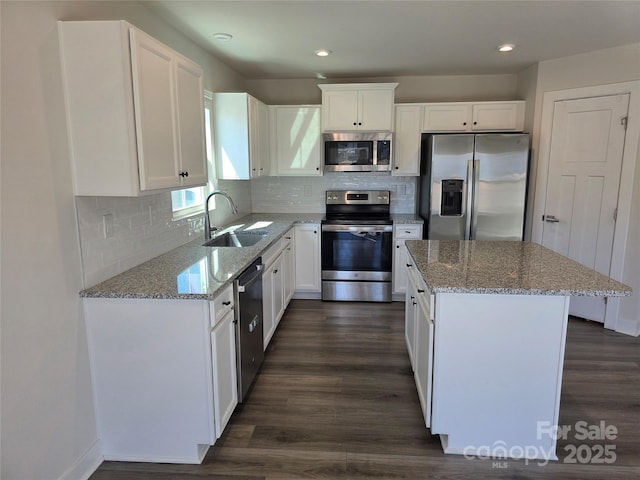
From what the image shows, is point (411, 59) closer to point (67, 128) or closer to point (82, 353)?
point (67, 128)

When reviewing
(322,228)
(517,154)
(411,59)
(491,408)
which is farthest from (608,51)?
A: (491,408)

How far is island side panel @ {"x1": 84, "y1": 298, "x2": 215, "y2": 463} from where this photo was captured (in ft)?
6.44

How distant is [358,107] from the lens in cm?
434

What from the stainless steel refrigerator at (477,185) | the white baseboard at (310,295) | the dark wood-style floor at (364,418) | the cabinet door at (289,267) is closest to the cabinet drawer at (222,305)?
the dark wood-style floor at (364,418)

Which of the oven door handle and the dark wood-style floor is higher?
the oven door handle

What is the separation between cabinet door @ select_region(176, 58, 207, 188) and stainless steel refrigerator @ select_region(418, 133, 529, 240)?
2.38m

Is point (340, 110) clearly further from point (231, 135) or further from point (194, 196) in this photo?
point (194, 196)

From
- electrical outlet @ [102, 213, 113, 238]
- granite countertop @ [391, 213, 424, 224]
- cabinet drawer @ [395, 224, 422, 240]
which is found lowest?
cabinet drawer @ [395, 224, 422, 240]

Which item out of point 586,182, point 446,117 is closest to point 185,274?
point 446,117

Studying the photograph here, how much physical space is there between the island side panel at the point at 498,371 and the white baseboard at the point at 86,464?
5.59 feet

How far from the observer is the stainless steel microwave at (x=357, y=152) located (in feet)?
14.3

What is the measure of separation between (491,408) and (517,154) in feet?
9.04

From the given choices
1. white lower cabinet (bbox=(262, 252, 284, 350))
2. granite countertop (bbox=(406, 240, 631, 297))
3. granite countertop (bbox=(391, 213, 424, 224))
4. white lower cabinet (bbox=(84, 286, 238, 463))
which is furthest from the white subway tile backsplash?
white lower cabinet (bbox=(84, 286, 238, 463))

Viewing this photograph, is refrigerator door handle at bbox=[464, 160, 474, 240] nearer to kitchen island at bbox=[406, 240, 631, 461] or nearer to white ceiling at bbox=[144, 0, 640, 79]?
white ceiling at bbox=[144, 0, 640, 79]
